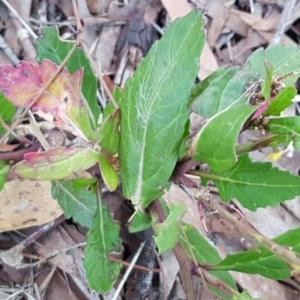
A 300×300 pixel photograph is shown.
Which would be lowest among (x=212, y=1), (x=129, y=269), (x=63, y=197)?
(x=129, y=269)

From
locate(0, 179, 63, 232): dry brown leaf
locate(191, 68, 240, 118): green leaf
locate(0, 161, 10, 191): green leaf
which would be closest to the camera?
locate(191, 68, 240, 118): green leaf

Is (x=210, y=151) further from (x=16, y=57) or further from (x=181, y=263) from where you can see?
(x=16, y=57)

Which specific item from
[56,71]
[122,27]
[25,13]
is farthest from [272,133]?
[25,13]

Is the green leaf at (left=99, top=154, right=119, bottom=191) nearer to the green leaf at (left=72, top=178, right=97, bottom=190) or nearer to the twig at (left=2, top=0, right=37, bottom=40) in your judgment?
the green leaf at (left=72, top=178, right=97, bottom=190)

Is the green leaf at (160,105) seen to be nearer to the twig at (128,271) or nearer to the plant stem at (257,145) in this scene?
the plant stem at (257,145)

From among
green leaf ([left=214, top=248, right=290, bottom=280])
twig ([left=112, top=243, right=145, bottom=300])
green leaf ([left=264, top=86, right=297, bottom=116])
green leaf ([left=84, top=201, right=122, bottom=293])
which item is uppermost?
green leaf ([left=264, top=86, right=297, bottom=116])

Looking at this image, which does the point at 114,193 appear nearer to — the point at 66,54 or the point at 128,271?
the point at 128,271

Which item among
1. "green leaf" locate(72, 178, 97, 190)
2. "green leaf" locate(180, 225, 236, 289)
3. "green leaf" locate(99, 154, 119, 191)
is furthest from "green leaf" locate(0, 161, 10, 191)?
"green leaf" locate(180, 225, 236, 289)
